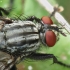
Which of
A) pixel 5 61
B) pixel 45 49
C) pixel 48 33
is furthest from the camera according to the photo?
pixel 45 49

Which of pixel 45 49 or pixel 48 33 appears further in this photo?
pixel 45 49

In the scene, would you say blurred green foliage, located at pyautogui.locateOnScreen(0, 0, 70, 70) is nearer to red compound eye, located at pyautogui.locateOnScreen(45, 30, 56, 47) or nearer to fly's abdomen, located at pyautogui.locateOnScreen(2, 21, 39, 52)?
red compound eye, located at pyautogui.locateOnScreen(45, 30, 56, 47)

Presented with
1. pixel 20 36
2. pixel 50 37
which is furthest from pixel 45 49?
pixel 20 36

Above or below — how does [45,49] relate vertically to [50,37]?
below

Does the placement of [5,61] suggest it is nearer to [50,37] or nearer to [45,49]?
[50,37]

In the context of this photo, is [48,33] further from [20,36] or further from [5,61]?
[5,61]

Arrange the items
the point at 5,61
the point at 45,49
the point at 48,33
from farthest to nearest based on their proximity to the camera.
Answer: the point at 45,49 < the point at 48,33 < the point at 5,61
